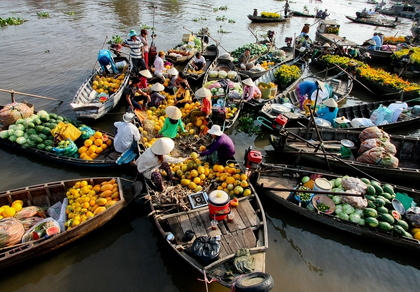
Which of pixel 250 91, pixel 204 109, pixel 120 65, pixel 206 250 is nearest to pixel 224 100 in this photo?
pixel 250 91

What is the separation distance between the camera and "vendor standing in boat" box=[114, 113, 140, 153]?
355 inches

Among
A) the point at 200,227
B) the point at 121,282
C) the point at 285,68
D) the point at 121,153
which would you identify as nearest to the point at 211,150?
the point at 200,227

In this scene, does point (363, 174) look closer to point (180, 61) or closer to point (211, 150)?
point (211, 150)

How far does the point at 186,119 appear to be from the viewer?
11.5 meters

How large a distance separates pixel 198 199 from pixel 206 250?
5.71 ft

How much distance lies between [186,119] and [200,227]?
565cm

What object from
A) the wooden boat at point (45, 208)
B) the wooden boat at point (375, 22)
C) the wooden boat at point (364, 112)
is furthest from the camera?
the wooden boat at point (375, 22)

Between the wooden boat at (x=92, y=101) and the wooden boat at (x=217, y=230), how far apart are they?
5.95 meters

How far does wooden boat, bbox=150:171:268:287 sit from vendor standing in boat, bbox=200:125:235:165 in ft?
4.88

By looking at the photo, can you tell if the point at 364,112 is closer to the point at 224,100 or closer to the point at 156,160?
the point at 224,100

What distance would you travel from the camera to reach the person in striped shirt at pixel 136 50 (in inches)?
549

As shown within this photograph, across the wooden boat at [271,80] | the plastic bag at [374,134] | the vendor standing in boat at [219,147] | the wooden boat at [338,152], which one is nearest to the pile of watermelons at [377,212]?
the wooden boat at [338,152]

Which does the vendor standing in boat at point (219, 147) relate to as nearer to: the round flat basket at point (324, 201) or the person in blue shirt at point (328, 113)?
the round flat basket at point (324, 201)

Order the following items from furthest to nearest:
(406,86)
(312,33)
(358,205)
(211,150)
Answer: (312,33) → (406,86) → (211,150) → (358,205)
